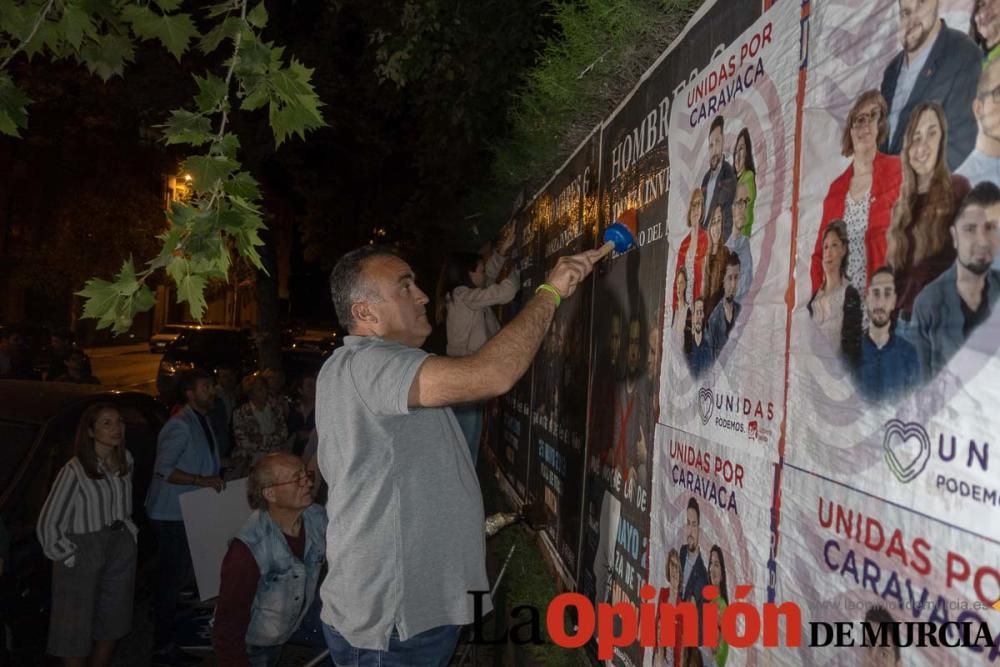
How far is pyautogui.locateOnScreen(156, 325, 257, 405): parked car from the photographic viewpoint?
18.9 meters

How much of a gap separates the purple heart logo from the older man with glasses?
303cm

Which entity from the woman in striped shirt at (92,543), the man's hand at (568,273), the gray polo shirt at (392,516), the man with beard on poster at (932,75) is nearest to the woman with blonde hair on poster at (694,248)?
the man's hand at (568,273)

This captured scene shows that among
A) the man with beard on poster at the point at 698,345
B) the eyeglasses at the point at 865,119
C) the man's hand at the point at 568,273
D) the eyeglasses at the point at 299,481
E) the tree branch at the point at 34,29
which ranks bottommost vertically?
the eyeglasses at the point at 299,481

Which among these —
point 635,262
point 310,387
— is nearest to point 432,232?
point 310,387

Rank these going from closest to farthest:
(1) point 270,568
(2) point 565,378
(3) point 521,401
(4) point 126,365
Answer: (1) point 270,568
(2) point 565,378
(3) point 521,401
(4) point 126,365

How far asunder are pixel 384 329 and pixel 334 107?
1568 centimetres

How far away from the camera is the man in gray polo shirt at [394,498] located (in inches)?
104

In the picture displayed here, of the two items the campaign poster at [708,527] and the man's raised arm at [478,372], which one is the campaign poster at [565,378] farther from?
the man's raised arm at [478,372]

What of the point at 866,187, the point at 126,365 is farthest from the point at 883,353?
the point at 126,365

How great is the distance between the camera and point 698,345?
254 centimetres

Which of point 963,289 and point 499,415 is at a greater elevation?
point 963,289

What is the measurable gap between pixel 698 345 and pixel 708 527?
541 millimetres

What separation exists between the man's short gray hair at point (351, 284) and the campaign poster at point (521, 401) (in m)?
3.29

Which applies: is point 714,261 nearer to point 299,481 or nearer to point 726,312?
point 726,312
